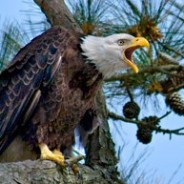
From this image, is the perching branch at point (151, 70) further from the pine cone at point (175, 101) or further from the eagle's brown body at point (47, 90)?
→ the eagle's brown body at point (47, 90)

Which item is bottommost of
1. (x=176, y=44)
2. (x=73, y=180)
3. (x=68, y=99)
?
(x=73, y=180)

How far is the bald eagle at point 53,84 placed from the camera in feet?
12.2

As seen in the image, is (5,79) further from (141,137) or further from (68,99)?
(141,137)

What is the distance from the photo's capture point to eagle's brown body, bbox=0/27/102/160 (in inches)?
146

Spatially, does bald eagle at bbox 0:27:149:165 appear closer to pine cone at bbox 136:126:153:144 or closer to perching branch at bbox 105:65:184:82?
perching branch at bbox 105:65:184:82

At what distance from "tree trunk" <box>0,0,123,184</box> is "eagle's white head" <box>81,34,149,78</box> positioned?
27cm

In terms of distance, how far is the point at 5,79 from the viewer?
12.6 ft

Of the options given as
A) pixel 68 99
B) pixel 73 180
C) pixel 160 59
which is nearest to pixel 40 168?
pixel 73 180

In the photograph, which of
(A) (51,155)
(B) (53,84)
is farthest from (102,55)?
(A) (51,155)

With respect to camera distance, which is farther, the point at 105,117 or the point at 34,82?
the point at 105,117

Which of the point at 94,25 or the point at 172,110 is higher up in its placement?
the point at 94,25

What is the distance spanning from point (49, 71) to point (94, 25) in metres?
0.70

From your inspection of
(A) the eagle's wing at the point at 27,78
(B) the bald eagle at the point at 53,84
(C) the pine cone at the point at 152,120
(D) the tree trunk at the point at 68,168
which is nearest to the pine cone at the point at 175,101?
(C) the pine cone at the point at 152,120

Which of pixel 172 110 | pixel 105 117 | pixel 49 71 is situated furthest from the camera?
pixel 172 110
